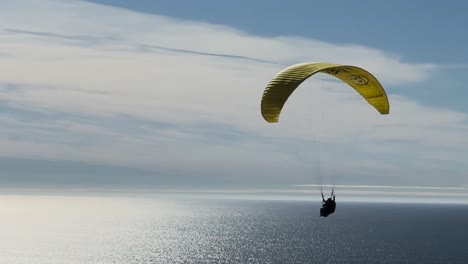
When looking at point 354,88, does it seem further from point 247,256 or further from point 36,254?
point 36,254

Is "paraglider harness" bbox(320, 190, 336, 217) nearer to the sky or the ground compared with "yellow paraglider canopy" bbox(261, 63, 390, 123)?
nearer to the ground

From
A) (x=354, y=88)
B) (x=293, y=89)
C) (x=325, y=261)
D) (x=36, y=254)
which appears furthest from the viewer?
(x=36, y=254)

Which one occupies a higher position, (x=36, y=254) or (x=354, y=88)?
(x=354, y=88)

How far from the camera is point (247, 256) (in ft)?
616

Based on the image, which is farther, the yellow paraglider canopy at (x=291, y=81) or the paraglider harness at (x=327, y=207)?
the paraglider harness at (x=327, y=207)

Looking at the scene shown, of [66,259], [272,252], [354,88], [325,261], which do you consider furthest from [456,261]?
[354,88]

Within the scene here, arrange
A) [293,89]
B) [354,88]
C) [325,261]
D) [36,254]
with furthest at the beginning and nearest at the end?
[36,254]
[325,261]
[354,88]
[293,89]

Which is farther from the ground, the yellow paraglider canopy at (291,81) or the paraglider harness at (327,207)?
the yellow paraglider canopy at (291,81)

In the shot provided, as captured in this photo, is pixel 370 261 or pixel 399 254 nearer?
pixel 370 261

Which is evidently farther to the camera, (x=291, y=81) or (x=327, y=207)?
(x=327, y=207)

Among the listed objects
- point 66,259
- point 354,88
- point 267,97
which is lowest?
point 66,259

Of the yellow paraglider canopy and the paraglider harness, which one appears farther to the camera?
the paraglider harness

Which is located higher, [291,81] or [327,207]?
[291,81]

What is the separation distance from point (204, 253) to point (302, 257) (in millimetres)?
34372
